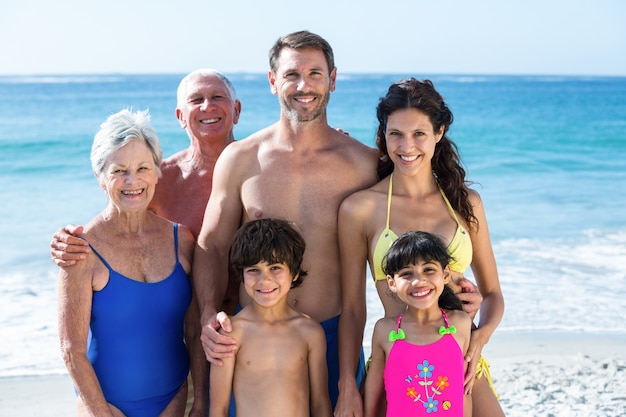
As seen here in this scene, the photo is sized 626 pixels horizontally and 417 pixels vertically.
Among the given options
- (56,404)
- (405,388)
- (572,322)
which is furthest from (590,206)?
(405,388)

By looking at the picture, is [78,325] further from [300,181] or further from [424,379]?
[424,379]

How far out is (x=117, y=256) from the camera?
141 inches

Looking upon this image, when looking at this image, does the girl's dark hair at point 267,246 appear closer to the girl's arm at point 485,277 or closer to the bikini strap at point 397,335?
the bikini strap at point 397,335

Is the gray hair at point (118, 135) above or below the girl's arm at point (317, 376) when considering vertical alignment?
above

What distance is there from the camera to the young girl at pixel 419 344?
3414mm

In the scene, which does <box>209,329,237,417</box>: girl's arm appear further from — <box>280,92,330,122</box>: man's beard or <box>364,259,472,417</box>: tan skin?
<box>280,92,330,122</box>: man's beard

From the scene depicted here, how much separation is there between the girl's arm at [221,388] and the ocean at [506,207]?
125 inches

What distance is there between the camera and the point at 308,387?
367 centimetres

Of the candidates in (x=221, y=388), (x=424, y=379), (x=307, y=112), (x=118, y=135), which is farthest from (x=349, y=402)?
(x=118, y=135)

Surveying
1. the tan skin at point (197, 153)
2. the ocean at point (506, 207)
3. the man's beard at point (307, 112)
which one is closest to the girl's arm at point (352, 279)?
the man's beard at point (307, 112)

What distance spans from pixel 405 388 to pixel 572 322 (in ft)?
16.3

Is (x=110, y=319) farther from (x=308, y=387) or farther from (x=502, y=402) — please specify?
(x=502, y=402)

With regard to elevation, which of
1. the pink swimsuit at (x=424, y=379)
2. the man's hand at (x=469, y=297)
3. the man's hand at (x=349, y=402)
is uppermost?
the man's hand at (x=469, y=297)

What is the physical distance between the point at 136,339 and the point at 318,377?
865 mm
